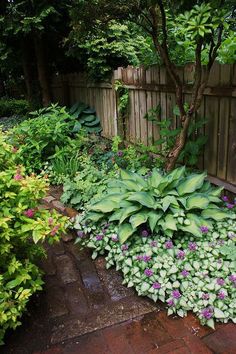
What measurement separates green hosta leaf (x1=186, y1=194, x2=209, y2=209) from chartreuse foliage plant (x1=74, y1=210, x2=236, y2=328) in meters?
0.19

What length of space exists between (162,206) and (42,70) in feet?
17.5

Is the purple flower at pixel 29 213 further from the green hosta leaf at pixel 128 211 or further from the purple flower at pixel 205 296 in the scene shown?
the purple flower at pixel 205 296

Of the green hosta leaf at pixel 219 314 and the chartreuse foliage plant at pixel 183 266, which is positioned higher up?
the chartreuse foliage plant at pixel 183 266

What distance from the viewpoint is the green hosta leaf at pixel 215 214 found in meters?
2.70

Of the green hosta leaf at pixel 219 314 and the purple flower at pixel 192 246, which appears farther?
the purple flower at pixel 192 246

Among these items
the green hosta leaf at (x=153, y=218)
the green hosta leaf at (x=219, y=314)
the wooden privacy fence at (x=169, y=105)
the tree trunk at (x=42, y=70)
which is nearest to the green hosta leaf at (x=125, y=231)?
the green hosta leaf at (x=153, y=218)

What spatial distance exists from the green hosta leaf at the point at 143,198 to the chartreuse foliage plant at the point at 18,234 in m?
0.77

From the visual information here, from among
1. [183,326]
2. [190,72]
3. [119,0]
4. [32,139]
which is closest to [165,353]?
[183,326]

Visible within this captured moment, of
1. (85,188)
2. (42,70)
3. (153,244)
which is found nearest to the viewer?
(153,244)

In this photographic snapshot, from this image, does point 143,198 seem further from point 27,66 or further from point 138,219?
point 27,66

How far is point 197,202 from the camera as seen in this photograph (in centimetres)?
272

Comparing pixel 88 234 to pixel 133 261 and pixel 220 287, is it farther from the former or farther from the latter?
pixel 220 287

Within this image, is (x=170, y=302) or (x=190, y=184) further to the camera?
(x=190, y=184)

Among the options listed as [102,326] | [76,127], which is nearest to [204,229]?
[102,326]
